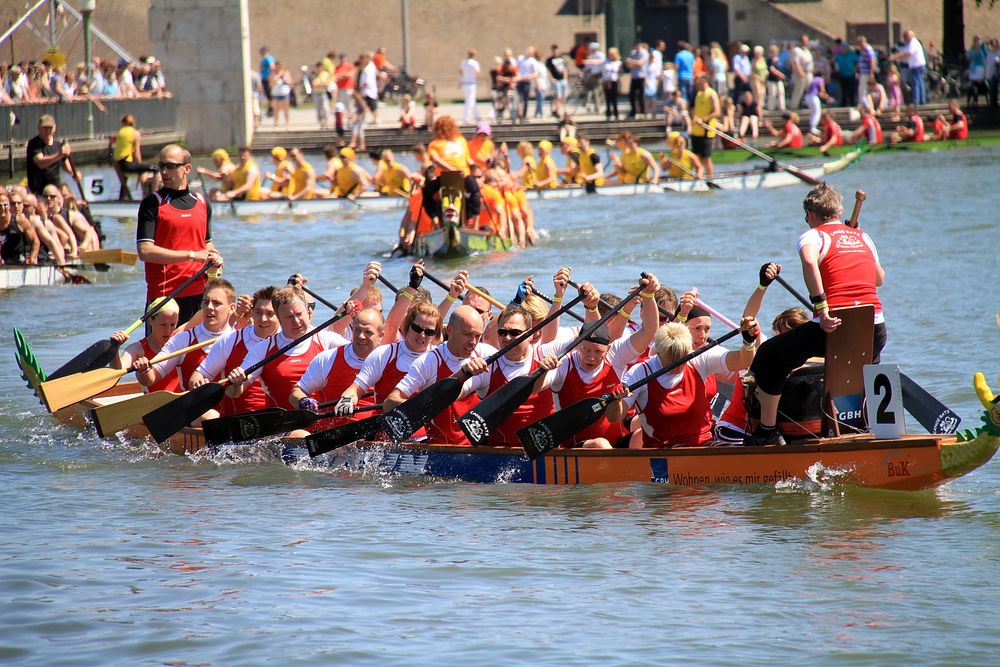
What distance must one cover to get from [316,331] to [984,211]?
16.4 m

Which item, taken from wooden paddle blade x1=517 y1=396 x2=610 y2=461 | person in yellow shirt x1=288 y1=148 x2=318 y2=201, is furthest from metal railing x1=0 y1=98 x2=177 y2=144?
wooden paddle blade x1=517 y1=396 x2=610 y2=461

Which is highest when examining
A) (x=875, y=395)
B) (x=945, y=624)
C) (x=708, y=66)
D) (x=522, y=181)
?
(x=708, y=66)

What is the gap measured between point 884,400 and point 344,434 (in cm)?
319

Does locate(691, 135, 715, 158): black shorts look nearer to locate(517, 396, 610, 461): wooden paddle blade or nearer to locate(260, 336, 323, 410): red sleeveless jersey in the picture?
locate(260, 336, 323, 410): red sleeveless jersey

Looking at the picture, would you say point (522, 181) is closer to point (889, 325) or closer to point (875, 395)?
point (889, 325)

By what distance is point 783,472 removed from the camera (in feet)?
25.6

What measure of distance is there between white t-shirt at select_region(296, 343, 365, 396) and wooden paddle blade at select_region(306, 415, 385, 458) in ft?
1.32

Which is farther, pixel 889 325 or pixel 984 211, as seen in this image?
pixel 984 211

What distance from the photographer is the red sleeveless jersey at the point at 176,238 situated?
976cm

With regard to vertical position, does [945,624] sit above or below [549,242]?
below

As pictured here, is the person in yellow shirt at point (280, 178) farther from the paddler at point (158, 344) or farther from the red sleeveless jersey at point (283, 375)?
the red sleeveless jersey at point (283, 375)

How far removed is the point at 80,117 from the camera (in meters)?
30.7

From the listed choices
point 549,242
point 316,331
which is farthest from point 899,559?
point 549,242

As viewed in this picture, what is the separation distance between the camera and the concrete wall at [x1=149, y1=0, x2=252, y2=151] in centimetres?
3441
